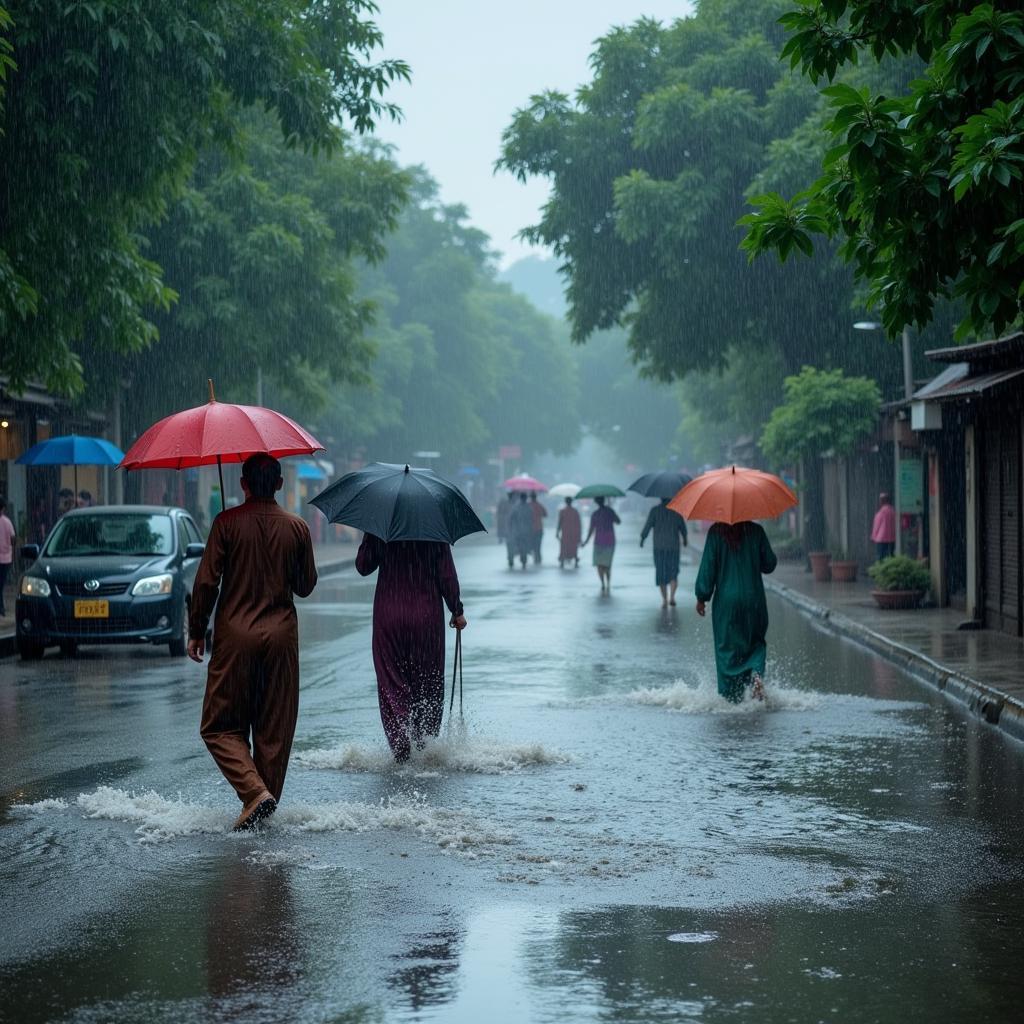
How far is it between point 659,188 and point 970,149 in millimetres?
25405

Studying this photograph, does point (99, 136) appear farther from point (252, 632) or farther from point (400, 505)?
point (252, 632)

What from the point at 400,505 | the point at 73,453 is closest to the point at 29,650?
the point at 73,453

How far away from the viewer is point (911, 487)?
26.6 metres

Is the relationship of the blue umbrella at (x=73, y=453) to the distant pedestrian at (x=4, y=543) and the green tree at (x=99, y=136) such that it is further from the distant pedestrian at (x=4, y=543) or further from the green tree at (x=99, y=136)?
the green tree at (x=99, y=136)

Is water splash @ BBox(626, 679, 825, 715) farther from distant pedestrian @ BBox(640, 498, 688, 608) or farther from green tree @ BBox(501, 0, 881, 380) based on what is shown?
green tree @ BBox(501, 0, 881, 380)

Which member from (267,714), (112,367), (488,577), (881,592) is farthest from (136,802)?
(488,577)

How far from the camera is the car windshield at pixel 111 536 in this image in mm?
18422

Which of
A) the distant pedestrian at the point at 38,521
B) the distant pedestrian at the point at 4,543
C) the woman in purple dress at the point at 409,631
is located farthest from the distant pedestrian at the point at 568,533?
the woman in purple dress at the point at 409,631

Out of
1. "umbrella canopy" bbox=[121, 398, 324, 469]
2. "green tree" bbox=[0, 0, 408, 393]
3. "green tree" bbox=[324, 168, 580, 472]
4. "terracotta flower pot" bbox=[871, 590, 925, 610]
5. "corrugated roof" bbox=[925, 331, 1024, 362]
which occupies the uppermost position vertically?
"green tree" bbox=[324, 168, 580, 472]

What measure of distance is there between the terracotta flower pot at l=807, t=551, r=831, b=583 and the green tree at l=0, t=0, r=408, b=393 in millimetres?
15831

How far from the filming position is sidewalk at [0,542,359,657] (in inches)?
743

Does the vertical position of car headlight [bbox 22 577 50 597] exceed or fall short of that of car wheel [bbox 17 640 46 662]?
it exceeds it

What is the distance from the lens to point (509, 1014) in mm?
5113

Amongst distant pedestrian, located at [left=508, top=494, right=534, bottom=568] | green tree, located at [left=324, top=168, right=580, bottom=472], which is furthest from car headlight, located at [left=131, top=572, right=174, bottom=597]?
green tree, located at [left=324, top=168, right=580, bottom=472]
